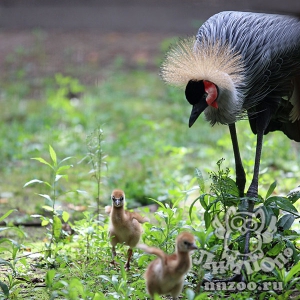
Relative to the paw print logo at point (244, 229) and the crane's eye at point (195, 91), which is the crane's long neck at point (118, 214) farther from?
the crane's eye at point (195, 91)

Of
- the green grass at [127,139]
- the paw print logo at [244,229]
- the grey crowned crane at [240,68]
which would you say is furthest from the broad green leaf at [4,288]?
the green grass at [127,139]

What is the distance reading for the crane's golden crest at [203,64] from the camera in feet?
11.1

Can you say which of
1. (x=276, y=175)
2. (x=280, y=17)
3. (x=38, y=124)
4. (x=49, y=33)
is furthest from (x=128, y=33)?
(x=280, y=17)

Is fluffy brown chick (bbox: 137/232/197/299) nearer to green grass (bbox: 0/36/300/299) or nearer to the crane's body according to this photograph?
green grass (bbox: 0/36/300/299)

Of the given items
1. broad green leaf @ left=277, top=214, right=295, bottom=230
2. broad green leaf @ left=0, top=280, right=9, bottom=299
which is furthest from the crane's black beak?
broad green leaf @ left=0, top=280, right=9, bottom=299

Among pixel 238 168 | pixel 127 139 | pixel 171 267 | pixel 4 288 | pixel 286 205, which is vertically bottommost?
pixel 4 288

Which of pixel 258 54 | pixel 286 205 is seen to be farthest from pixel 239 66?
pixel 286 205

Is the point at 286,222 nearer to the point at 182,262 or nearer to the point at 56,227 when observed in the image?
the point at 182,262

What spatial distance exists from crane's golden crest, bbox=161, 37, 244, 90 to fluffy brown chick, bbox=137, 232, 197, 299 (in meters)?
1.04

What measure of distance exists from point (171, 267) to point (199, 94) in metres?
1.07

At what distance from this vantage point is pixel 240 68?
3480 millimetres

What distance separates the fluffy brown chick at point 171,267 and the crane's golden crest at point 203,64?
3.41ft

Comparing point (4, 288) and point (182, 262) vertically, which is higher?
point (182, 262)

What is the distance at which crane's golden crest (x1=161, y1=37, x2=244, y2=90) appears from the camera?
3.39 metres
